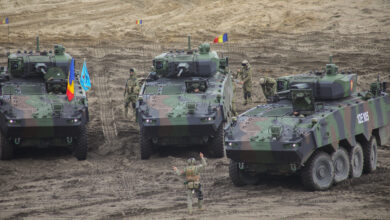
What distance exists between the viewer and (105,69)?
3441 centimetres

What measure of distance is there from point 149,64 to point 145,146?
37.8ft

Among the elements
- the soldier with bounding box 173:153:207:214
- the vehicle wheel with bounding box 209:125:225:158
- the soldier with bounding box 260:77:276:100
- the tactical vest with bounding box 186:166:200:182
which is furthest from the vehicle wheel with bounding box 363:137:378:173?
the soldier with bounding box 260:77:276:100

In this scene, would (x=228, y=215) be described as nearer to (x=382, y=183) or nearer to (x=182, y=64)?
(x=382, y=183)

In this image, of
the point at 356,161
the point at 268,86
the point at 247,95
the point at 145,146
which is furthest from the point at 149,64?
the point at 356,161

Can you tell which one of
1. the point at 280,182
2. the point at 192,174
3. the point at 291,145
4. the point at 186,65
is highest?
the point at 186,65

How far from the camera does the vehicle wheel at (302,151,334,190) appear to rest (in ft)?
63.3

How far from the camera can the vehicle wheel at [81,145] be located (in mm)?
23469

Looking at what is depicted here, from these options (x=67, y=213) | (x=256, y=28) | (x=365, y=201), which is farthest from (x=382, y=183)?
(x=256, y=28)

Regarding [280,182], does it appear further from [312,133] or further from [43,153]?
[43,153]

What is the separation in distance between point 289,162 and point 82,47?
19.1 metres

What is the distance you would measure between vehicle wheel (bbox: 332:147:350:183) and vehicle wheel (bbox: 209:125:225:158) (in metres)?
3.71

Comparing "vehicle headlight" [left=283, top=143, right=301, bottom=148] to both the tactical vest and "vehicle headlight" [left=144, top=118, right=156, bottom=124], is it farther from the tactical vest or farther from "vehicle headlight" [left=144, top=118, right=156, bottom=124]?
"vehicle headlight" [left=144, top=118, right=156, bottom=124]

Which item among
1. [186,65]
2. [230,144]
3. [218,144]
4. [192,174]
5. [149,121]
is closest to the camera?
[192,174]

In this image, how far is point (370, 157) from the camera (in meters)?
21.4
